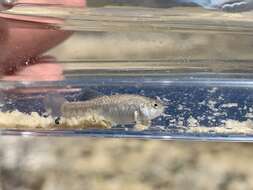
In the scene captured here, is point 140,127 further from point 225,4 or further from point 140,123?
point 225,4

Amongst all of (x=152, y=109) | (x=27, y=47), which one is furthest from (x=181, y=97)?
(x=27, y=47)

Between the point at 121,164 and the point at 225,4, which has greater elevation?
the point at 225,4

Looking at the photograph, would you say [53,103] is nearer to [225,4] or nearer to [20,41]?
[20,41]

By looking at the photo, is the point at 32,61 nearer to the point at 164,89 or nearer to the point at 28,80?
the point at 28,80

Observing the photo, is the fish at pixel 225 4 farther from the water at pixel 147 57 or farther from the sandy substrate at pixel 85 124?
the sandy substrate at pixel 85 124

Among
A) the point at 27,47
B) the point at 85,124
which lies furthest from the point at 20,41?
the point at 85,124

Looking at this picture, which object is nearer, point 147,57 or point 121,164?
point 121,164
